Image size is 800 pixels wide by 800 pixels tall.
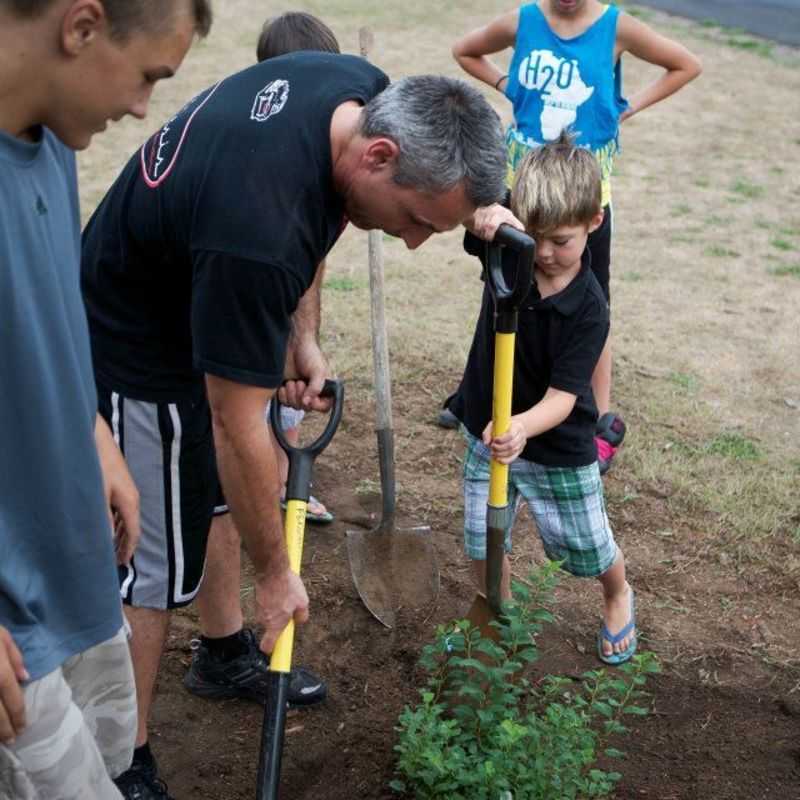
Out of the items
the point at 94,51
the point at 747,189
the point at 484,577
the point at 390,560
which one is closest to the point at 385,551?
the point at 390,560

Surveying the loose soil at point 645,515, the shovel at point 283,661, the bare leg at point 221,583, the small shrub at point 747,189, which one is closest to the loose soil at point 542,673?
the loose soil at point 645,515

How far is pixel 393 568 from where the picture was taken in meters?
3.90

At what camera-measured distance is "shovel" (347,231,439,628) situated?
3.81 metres

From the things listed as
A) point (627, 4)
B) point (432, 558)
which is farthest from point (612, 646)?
point (627, 4)

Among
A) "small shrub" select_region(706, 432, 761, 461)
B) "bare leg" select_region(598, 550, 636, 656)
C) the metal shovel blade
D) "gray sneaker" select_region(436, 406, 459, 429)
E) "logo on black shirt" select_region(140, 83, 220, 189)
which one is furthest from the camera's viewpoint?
"gray sneaker" select_region(436, 406, 459, 429)

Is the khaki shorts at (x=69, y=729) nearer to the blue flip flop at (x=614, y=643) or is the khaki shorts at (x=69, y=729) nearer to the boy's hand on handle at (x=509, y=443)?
the boy's hand on handle at (x=509, y=443)

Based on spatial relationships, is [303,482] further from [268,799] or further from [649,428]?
[649,428]

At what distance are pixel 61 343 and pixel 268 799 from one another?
3.87 feet

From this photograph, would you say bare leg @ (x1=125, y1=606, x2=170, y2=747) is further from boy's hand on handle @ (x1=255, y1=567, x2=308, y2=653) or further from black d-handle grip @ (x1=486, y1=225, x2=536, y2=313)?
black d-handle grip @ (x1=486, y1=225, x2=536, y2=313)

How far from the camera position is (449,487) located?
4547 millimetres

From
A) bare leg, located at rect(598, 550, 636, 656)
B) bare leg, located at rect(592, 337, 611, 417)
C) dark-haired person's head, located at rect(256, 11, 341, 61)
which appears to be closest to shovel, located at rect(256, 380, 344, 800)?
bare leg, located at rect(598, 550, 636, 656)

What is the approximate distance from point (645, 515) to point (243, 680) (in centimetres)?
178

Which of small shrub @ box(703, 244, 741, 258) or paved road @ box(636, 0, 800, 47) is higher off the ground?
small shrub @ box(703, 244, 741, 258)

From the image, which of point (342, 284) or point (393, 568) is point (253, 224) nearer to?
point (393, 568)
